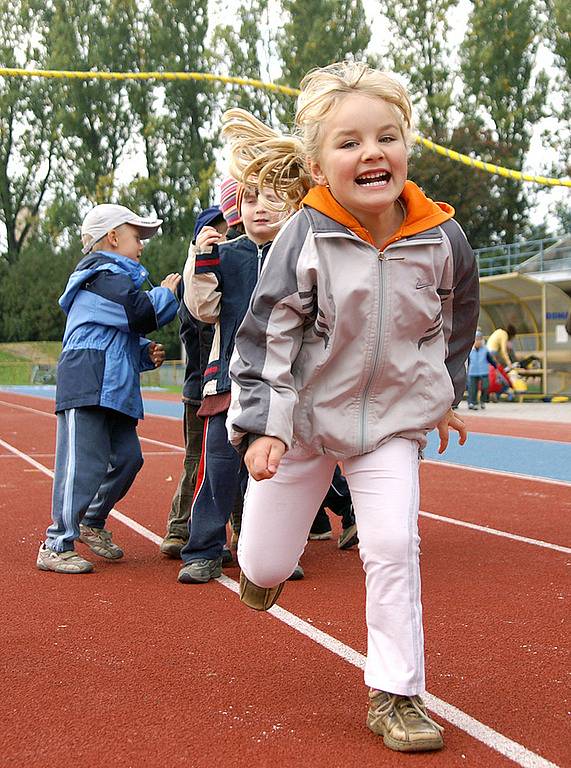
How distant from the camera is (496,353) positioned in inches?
1029

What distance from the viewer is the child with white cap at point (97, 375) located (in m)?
5.70

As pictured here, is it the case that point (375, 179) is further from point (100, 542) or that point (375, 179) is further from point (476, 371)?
point (476, 371)

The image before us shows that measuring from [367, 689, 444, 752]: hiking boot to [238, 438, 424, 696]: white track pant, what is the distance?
0.06 m

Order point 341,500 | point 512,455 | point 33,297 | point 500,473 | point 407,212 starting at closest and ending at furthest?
point 407,212, point 341,500, point 500,473, point 512,455, point 33,297

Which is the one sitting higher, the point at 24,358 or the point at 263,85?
the point at 263,85

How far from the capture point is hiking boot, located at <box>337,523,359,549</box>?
623cm

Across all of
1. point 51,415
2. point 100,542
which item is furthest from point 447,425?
point 51,415

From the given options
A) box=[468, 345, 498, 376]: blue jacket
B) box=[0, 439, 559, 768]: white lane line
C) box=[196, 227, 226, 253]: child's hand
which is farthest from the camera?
box=[468, 345, 498, 376]: blue jacket

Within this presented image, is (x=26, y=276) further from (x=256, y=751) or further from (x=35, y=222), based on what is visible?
(x=256, y=751)

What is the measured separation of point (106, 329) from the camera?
584 centimetres

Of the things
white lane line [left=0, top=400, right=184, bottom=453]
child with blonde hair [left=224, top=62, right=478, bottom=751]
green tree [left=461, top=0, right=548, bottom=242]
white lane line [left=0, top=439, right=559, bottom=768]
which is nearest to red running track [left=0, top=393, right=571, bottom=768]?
white lane line [left=0, top=439, right=559, bottom=768]

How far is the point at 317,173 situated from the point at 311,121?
0.55 ft

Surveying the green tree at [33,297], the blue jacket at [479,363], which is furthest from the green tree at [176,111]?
the blue jacket at [479,363]

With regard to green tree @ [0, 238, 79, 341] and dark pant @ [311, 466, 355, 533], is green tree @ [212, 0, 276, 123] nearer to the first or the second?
green tree @ [0, 238, 79, 341]
